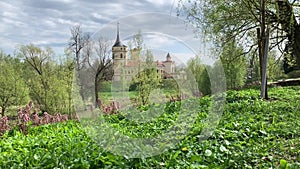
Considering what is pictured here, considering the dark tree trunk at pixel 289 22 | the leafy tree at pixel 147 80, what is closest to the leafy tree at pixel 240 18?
the dark tree trunk at pixel 289 22

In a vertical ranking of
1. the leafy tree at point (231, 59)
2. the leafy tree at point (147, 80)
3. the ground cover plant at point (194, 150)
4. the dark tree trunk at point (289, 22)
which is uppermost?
the dark tree trunk at point (289, 22)

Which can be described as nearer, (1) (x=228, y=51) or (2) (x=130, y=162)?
(2) (x=130, y=162)

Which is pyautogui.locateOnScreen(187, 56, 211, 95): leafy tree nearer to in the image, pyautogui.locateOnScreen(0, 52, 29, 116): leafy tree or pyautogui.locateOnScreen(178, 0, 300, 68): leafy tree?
pyautogui.locateOnScreen(178, 0, 300, 68): leafy tree

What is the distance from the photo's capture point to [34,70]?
752 inches

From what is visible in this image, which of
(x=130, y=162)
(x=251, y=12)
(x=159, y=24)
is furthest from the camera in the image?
(x=251, y=12)

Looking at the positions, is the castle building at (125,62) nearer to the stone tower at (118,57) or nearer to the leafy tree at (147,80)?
the stone tower at (118,57)

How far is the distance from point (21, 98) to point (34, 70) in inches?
101

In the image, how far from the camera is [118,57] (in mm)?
5121

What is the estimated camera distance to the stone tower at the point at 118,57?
179 inches

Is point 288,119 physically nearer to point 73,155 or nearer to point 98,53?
point 98,53

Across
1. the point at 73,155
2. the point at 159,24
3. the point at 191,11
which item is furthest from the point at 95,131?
the point at 191,11

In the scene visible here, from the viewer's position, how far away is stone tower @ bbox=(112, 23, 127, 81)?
455cm

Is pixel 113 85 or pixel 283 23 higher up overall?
pixel 283 23

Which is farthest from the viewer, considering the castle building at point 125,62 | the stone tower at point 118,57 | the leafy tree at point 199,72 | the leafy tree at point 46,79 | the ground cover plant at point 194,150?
the leafy tree at point 46,79
